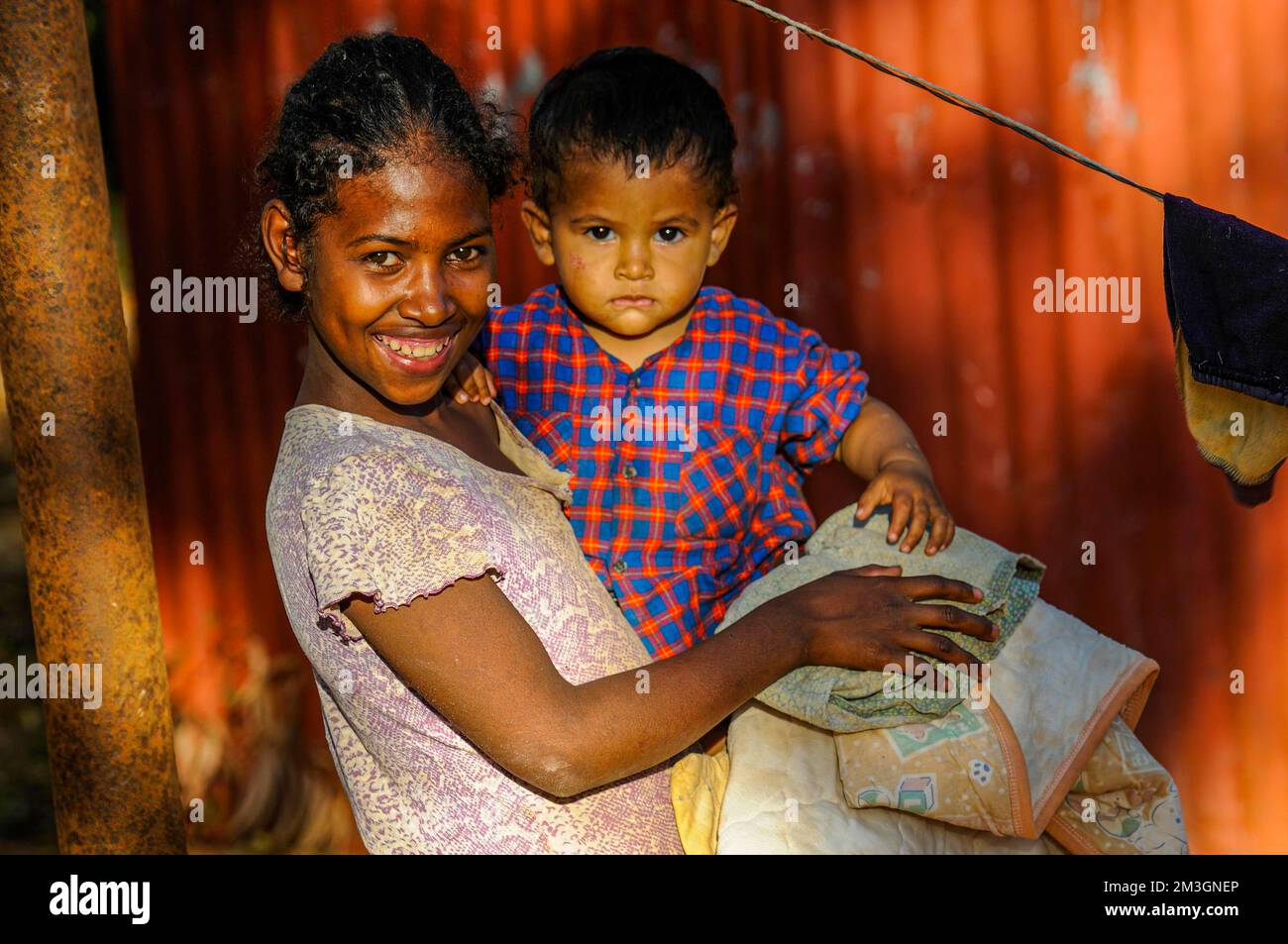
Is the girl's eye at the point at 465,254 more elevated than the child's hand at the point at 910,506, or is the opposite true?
the girl's eye at the point at 465,254

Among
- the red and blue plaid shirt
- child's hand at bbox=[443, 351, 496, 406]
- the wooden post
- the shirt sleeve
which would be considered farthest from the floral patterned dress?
the shirt sleeve

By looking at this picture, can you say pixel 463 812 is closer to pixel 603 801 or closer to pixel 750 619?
pixel 603 801

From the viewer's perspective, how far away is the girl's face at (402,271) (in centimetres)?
184

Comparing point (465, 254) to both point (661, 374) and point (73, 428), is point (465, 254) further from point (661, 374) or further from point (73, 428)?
point (73, 428)

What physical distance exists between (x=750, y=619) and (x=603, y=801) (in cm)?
37

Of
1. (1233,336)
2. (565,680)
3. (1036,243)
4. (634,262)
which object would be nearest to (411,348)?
(565,680)

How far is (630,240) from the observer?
8.52 feet

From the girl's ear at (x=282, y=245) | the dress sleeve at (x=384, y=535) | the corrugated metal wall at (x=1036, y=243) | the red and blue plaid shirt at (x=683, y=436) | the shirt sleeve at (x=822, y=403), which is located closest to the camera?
the dress sleeve at (x=384, y=535)

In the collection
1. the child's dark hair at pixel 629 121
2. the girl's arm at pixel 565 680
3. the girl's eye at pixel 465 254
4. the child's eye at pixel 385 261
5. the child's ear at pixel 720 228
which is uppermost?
the child's dark hair at pixel 629 121

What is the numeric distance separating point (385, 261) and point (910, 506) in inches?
41.7

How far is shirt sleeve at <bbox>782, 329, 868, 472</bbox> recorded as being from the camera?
8.79 feet

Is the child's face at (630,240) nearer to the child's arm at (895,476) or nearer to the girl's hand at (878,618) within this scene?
the child's arm at (895,476)

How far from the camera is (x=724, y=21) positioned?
3.95 meters

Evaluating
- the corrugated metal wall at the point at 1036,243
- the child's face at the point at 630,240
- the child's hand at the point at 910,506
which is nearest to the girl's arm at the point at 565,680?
the child's hand at the point at 910,506
